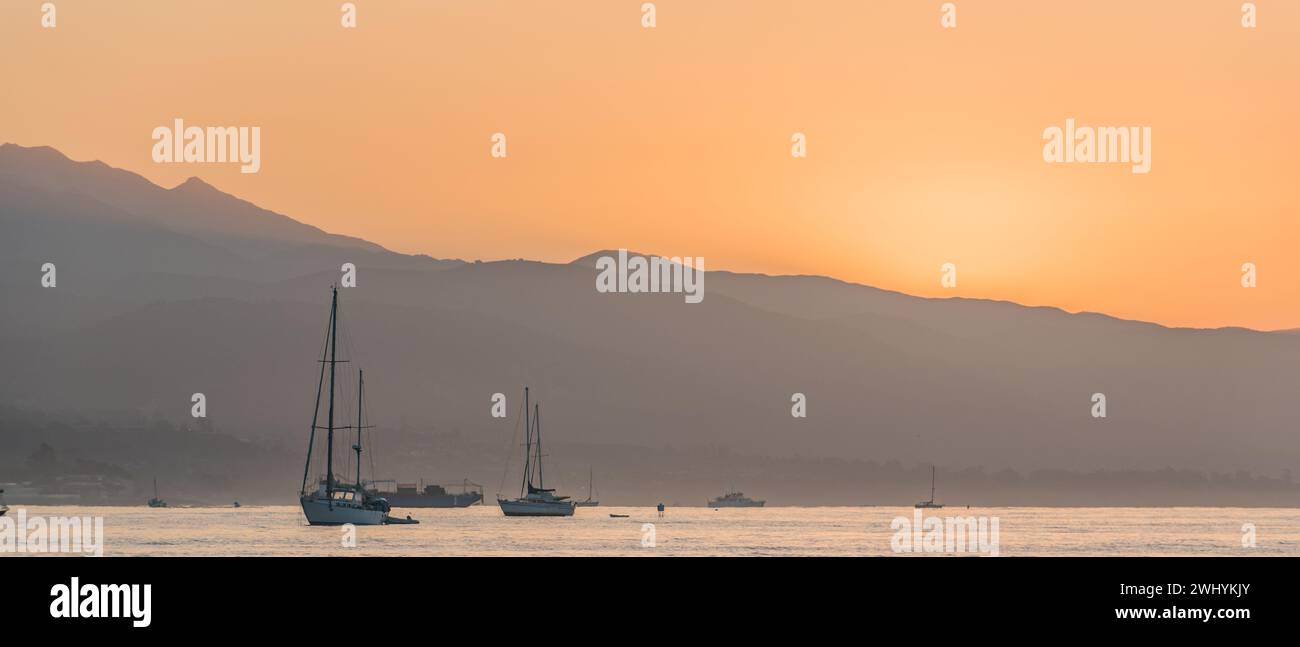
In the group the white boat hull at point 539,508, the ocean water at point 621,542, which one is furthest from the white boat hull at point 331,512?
the white boat hull at point 539,508

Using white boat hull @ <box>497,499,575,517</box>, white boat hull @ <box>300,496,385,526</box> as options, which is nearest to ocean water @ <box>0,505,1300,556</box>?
white boat hull @ <box>300,496,385,526</box>

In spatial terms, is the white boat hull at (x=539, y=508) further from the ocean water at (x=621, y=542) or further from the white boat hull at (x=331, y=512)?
the white boat hull at (x=331, y=512)

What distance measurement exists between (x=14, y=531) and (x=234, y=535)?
17.5 metres

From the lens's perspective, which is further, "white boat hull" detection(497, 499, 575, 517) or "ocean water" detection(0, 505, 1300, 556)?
"white boat hull" detection(497, 499, 575, 517)

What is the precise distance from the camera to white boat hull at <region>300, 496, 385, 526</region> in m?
133

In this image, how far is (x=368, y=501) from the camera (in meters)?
142

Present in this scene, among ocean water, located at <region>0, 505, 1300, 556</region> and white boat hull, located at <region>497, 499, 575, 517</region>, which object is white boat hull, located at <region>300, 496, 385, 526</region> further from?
white boat hull, located at <region>497, 499, 575, 517</region>

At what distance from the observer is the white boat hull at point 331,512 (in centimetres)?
13325

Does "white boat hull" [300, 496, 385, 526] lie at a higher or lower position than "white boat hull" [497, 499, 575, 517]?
higher

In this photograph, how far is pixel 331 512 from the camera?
134375mm

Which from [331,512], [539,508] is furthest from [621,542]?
[539,508]
